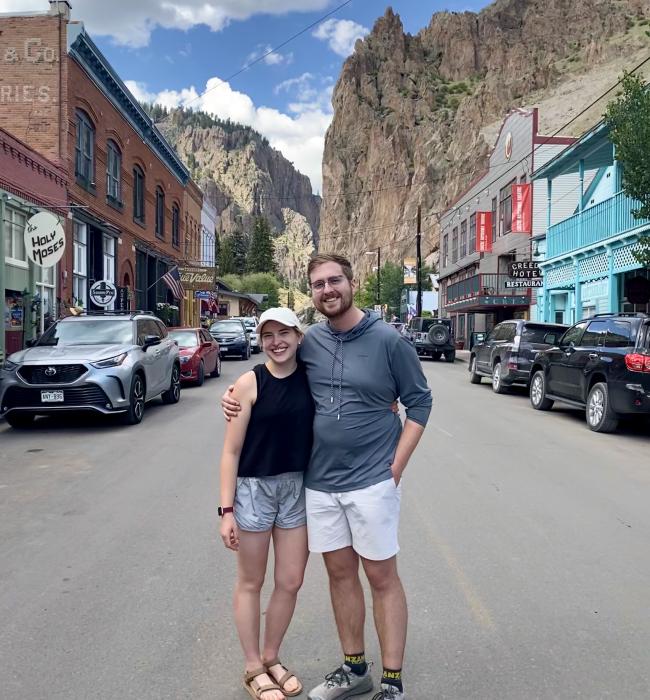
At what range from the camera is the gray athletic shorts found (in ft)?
9.91

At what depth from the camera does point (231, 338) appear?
28016mm

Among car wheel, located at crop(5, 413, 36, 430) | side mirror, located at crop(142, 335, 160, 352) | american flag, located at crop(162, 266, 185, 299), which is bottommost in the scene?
car wheel, located at crop(5, 413, 36, 430)

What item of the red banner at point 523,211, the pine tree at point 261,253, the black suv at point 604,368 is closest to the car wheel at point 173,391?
the black suv at point 604,368

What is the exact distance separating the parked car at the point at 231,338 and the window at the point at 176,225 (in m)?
12.4

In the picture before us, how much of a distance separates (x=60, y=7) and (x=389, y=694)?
79.9 feet

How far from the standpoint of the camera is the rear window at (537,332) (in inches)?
635

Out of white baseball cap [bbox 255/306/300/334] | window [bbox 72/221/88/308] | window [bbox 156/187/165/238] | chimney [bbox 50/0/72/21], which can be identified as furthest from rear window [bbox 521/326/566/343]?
window [bbox 156/187/165/238]

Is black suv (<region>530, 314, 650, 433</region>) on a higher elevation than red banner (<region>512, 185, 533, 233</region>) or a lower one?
lower

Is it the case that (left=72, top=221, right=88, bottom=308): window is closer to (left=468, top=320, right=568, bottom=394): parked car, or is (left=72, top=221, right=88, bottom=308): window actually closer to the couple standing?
(left=468, top=320, right=568, bottom=394): parked car

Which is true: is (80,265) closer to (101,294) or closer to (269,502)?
(101,294)

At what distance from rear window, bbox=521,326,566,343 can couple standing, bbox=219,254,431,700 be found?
45.0 ft

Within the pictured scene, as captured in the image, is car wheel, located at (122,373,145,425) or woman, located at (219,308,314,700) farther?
car wheel, located at (122,373,145,425)

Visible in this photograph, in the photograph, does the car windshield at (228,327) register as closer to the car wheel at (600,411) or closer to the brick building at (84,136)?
the brick building at (84,136)

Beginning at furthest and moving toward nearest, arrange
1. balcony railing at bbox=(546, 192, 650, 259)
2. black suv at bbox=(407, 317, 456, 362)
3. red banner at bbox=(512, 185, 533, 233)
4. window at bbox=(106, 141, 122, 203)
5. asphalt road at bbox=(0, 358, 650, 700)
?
red banner at bbox=(512, 185, 533, 233), black suv at bbox=(407, 317, 456, 362), window at bbox=(106, 141, 122, 203), balcony railing at bbox=(546, 192, 650, 259), asphalt road at bbox=(0, 358, 650, 700)
